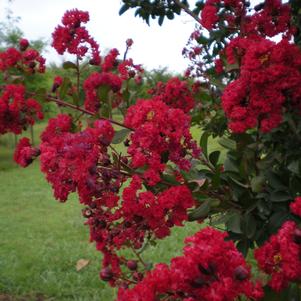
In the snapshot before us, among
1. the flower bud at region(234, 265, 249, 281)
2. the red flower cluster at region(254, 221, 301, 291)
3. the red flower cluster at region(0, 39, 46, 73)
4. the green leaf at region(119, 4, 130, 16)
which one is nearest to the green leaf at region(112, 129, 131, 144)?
the red flower cluster at region(0, 39, 46, 73)

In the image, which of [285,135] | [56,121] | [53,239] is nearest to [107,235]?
[56,121]

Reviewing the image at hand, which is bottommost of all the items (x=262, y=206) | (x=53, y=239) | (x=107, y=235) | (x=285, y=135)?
(x=53, y=239)

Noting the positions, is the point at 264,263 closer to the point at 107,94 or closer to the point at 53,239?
the point at 107,94

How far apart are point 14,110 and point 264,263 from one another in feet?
3.56

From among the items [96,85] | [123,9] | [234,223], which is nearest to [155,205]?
[234,223]

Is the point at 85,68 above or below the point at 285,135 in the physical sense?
above

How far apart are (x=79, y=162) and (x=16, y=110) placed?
54cm

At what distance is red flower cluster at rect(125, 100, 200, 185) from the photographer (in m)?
1.47

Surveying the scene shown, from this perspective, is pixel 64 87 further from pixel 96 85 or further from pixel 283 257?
pixel 283 257

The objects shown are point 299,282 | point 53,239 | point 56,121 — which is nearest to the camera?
point 299,282

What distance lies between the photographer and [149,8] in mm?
2666

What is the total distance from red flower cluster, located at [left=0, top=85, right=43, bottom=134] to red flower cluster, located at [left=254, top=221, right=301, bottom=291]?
1066mm

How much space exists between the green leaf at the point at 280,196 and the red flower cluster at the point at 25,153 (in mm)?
759

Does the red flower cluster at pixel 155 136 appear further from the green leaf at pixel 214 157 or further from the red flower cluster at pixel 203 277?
the red flower cluster at pixel 203 277
